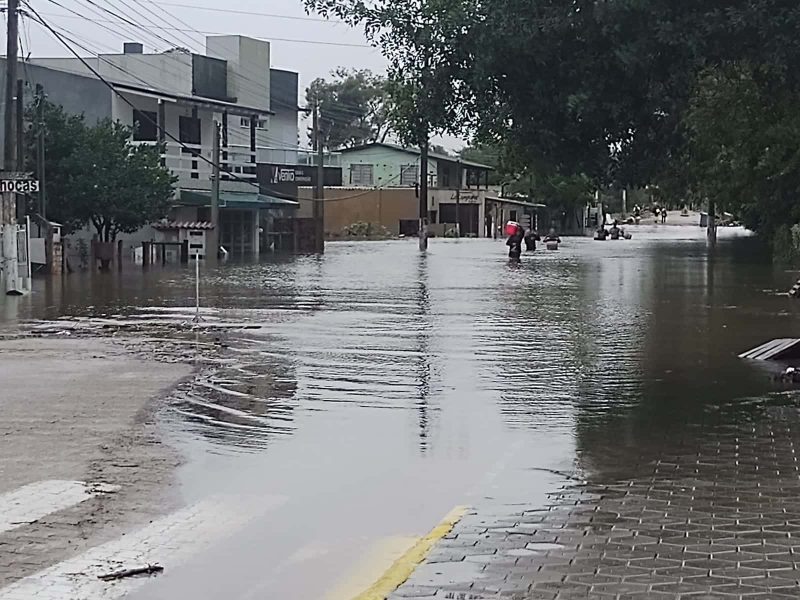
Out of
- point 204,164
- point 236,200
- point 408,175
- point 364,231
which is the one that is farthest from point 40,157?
point 408,175

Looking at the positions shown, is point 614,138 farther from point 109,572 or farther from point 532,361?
point 109,572

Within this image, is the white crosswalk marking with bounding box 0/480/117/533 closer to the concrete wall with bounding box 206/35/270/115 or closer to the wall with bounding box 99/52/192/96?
the wall with bounding box 99/52/192/96

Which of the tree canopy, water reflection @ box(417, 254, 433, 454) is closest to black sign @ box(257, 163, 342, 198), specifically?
water reflection @ box(417, 254, 433, 454)

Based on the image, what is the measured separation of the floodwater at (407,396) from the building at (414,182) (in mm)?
66138

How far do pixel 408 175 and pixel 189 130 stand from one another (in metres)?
44.2

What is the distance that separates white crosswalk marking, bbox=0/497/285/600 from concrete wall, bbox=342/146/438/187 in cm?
9279

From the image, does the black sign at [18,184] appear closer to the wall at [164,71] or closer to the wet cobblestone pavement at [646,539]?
the wet cobblestone pavement at [646,539]

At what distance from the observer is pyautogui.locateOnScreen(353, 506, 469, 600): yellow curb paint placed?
6.62 metres

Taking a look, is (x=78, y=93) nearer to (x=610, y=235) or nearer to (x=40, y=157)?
(x=40, y=157)

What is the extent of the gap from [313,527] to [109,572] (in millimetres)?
1533

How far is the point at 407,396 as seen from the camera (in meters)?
14.0

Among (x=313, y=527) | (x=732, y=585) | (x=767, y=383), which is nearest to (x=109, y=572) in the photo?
(x=313, y=527)

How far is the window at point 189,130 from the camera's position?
57.9 meters

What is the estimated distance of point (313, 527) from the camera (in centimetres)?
819
